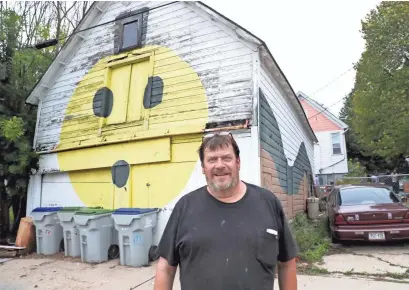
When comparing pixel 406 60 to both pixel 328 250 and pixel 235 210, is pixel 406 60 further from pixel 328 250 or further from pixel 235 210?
pixel 235 210

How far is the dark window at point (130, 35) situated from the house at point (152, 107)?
0.10ft

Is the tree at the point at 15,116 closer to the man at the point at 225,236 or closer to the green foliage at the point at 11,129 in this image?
the green foliage at the point at 11,129

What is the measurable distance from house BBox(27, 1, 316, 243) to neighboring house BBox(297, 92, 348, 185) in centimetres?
1663

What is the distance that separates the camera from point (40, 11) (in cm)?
1636

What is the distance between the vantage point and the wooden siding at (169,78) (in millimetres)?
7242

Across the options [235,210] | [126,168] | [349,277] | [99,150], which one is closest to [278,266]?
[235,210]

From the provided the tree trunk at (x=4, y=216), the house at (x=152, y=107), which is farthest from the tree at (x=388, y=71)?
the tree trunk at (x=4, y=216)

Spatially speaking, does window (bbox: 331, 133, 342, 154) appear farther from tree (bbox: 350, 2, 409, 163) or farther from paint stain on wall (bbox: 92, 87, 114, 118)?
paint stain on wall (bbox: 92, 87, 114, 118)

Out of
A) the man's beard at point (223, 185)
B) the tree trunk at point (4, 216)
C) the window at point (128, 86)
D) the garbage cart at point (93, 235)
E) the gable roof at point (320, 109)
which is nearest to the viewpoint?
the man's beard at point (223, 185)

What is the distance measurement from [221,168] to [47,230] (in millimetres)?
6834

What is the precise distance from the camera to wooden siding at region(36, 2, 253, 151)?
285 inches

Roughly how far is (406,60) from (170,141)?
1566 cm

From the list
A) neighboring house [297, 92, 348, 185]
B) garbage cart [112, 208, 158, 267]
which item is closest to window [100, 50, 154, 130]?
garbage cart [112, 208, 158, 267]

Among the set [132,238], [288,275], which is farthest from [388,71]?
[288,275]
